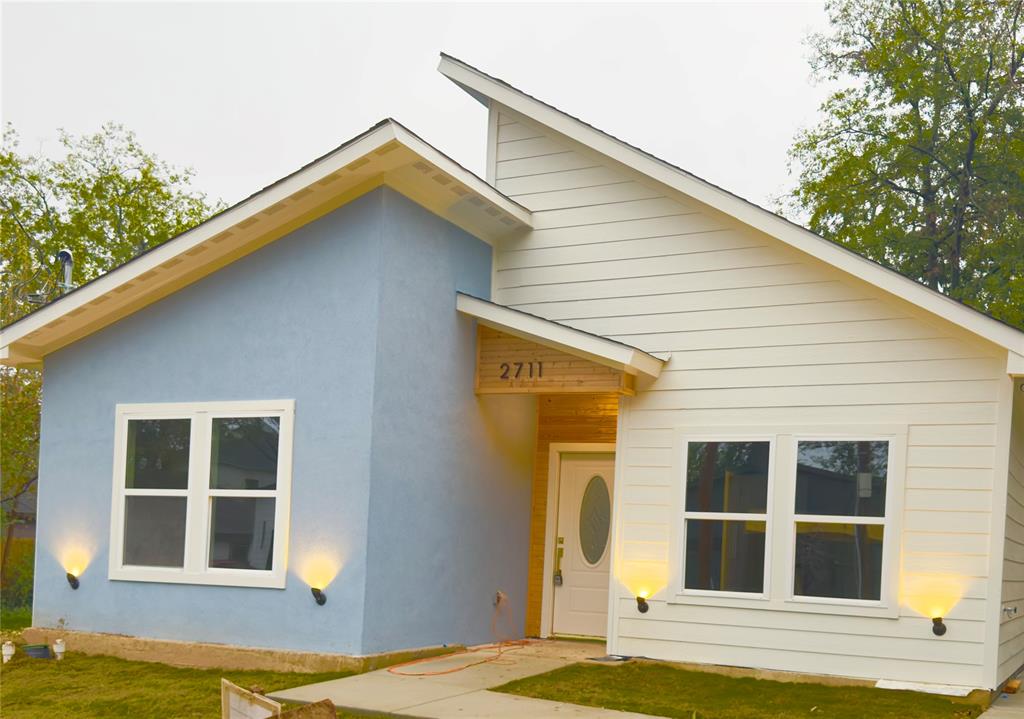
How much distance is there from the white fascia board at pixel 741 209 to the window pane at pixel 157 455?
15.0 feet

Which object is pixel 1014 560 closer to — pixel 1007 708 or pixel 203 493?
pixel 1007 708

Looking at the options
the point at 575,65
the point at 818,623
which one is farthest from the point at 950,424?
the point at 575,65

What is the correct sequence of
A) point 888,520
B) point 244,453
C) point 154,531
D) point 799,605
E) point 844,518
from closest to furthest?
point 888,520 < point 844,518 < point 799,605 < point 244,453 < point 154,531

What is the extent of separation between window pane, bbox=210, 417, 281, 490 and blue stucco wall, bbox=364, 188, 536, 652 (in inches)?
43.4

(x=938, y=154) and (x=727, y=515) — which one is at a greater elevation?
(x=938, y=154)

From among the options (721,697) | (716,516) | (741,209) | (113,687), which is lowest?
(113,687)

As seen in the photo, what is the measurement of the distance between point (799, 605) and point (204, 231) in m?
6.15

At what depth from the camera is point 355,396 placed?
928 centimetres

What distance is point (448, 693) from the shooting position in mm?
8109

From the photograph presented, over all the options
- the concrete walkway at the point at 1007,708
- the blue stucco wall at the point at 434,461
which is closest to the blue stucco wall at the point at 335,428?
the blue stucco wall at the point at 434,461

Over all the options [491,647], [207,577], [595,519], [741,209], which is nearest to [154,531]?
[207,577]

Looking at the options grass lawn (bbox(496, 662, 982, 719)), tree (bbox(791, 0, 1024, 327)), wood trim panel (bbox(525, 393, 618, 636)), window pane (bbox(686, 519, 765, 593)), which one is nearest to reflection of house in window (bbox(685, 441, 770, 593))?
window pane (bbox(686, 519, 765, 593))

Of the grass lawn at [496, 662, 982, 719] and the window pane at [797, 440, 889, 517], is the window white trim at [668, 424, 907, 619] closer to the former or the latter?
the window pane at [797, 440, 889, 517]

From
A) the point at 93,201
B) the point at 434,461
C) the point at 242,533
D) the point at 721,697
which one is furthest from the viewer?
the point at 93,201
